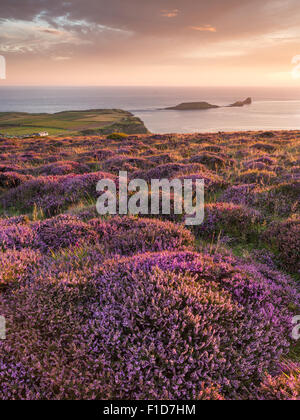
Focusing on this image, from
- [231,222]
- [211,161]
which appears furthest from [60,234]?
[211,161]

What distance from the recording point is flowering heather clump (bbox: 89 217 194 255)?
438cm

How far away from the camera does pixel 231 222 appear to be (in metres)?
5.54

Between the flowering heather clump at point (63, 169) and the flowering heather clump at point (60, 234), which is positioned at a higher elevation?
the flowering heather clump at point (63, 169)

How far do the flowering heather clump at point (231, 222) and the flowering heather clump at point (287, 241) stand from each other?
1.41ft

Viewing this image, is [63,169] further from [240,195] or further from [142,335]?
[142,335]

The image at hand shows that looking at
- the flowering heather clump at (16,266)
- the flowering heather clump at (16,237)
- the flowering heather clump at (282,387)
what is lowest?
the flowering heather clump at (282,387)

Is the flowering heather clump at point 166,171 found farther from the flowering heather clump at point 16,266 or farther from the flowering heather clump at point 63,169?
the flowering heather clump at point 16,266

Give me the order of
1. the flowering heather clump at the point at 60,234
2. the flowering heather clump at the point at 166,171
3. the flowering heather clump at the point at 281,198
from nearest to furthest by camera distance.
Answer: the flowering heather clump at the point at 60,234, the flowering heather clump at the point at 281,198, the flowering heather clump at the point at 166,171

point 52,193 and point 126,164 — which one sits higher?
point 126,164

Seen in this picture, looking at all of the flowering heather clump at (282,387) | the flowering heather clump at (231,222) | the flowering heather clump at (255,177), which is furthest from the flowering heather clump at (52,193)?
the flowering heather clump at (282,387)

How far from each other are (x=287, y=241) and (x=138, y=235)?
264cm

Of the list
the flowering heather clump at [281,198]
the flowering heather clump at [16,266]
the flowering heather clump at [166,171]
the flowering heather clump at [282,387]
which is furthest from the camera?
the flowering heather clump at [166,171]

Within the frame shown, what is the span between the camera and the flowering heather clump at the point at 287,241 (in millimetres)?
4285
